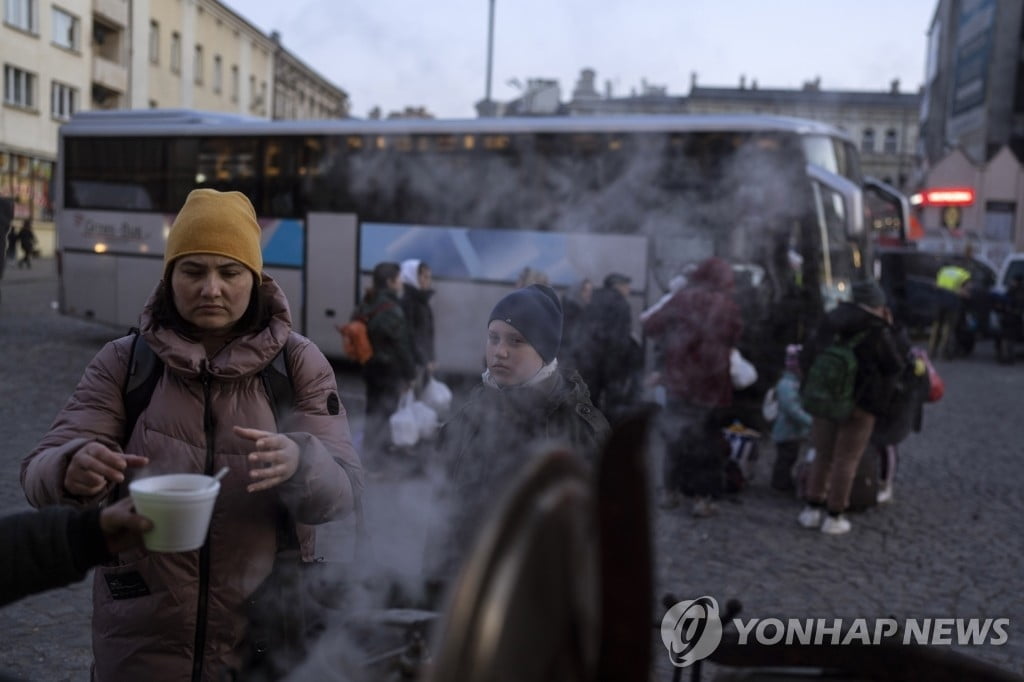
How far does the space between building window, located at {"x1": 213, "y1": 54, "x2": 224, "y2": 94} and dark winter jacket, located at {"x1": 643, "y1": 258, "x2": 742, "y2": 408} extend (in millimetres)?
40711

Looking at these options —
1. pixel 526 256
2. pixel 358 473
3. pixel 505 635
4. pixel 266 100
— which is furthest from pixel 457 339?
pixel 266 100

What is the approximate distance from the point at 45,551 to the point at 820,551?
17.7 ft

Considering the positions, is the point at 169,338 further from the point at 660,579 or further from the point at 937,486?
the point at 937,486

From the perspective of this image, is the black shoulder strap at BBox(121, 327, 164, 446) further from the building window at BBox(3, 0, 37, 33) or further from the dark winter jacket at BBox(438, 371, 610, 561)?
the building window at BBox(3, 0, 37, 33)

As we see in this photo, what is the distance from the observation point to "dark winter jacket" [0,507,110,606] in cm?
160

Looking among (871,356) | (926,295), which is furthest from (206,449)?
(926,295)

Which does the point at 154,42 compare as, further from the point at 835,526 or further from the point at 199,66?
the point at 835,526

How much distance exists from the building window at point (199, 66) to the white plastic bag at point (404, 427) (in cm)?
3801

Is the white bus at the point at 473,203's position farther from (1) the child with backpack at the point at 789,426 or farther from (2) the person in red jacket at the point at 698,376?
(2) the person in red jacket at the point at 698,376

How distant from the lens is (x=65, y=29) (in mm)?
34031

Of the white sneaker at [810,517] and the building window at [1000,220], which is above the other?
the building window at [1000,220]

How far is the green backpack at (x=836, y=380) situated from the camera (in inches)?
Result: 244

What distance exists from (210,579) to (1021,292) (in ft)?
61.0

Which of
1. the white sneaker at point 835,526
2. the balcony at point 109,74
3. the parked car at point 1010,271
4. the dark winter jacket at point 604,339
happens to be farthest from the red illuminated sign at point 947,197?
the white sneaker at point 835,526
